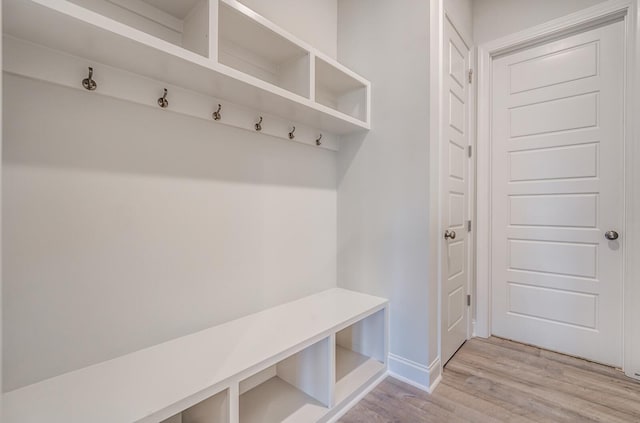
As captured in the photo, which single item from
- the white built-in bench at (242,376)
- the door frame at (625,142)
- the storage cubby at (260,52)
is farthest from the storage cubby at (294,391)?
the door frame at (625,142)

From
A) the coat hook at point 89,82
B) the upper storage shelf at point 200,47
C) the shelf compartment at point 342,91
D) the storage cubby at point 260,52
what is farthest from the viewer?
the shelf compartment at point 342,91

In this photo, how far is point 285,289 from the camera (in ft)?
5.86

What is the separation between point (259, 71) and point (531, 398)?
7.79ft

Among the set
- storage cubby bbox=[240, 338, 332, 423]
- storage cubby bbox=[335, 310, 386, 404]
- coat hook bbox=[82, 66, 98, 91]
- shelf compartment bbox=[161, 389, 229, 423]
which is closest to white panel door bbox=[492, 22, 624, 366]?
storage cubby bbox=[335, 310, 386, 404]

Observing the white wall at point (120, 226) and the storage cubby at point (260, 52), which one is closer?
the white wall at point (120, 226)

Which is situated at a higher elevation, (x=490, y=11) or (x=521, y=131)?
(x=490, y=11)

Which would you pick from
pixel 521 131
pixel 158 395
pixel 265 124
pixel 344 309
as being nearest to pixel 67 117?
pixel 265 124

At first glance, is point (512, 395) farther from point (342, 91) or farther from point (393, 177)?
point (342, 91)

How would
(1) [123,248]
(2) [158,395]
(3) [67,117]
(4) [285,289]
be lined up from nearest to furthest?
1. (2) [158,395]
2. (3) [67,117]
3. (1) [123,248]
4. (4) [285,289]

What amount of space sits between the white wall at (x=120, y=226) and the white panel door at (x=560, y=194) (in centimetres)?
189

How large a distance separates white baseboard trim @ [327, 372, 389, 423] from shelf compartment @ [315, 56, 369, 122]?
5.36 ft

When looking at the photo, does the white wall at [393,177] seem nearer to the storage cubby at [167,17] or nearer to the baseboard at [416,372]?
the baseboard at [416,372]

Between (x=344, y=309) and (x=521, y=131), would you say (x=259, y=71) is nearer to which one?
(x=344, y=309)

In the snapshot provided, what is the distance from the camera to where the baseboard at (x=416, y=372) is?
1692mm
